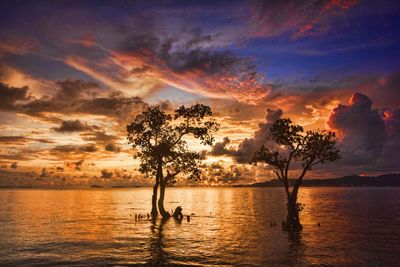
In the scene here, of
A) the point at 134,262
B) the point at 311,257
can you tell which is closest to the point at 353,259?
the point at 311,257

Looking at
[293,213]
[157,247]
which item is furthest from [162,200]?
[293,213]

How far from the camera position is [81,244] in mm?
48469

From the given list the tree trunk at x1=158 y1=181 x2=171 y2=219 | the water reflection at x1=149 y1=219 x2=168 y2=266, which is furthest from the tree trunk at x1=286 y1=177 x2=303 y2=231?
the tree trunk at x1=158 y1=181 x2=171 y2=219

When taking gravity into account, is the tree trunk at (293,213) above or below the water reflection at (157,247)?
above

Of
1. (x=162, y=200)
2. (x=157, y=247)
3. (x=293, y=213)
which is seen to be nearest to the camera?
(x=157, y=247)

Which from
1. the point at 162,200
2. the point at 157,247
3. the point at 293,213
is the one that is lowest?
the point at 157,247

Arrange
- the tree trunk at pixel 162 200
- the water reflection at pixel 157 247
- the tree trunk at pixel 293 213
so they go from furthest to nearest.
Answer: the tree trunk at pixel 162 200
the tree trunk at pixel 293 213
the water reflection at pixel 157 247

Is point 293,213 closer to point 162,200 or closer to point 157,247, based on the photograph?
point 157,247

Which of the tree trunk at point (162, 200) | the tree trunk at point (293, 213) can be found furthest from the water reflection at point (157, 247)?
the tree trunk at point (293, 213)

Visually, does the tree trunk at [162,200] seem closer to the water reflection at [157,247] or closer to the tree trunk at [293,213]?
the water reflection at [157,247]

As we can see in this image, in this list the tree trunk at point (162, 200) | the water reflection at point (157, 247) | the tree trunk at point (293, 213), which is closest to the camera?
the water reflection at point (157, 247)

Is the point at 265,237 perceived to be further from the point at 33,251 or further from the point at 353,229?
the point at 33,251

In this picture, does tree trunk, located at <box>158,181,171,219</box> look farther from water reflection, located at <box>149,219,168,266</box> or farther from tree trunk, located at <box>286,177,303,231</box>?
tree trunk, located at <box>286,177,303,231</box>

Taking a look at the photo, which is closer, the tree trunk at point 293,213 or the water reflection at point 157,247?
the water reflection at point 157,247
